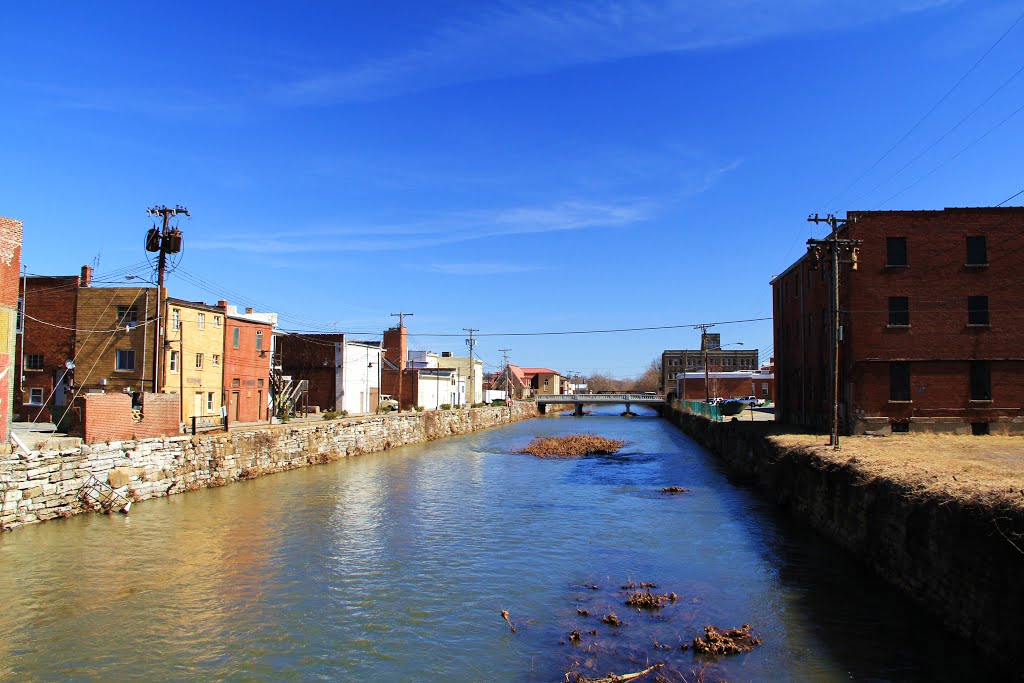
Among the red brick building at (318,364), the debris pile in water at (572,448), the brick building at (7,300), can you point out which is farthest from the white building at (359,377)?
the brick building at (7,300)

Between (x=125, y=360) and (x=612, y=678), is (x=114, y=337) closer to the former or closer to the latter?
(x=125, y=360)

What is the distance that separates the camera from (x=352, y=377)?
65312 millimetres

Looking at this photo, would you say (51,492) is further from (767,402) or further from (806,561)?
(767,402)

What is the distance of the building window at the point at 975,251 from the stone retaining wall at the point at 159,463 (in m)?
35.6

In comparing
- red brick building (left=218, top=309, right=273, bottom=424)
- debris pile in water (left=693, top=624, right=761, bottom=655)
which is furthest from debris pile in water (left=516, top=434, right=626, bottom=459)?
debris pile in water (left=693, top=624, right=761, bottom=655)

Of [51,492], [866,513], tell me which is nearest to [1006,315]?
[866,513]

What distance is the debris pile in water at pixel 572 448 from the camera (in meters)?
52.0

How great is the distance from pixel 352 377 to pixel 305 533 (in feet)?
145

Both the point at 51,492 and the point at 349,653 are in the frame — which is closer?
the point at 349,653

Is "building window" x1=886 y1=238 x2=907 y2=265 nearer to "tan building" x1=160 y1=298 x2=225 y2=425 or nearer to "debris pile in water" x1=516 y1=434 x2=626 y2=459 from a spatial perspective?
"debris pile in water" x1=516 y1=434 x2=626 y2=459

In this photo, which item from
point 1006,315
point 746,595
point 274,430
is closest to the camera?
point 746,595

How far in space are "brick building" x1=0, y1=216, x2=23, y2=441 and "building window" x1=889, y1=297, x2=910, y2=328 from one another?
120 ft

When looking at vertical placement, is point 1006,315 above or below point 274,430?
above

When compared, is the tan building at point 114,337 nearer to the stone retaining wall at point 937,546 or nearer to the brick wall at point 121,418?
the brick wall at point 121,418
